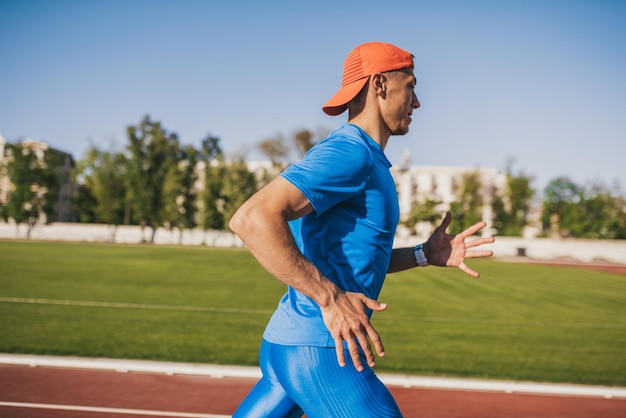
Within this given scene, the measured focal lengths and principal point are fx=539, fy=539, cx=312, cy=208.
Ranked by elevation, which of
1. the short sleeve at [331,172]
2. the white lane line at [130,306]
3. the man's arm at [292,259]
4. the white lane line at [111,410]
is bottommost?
the white lane line at [130,306]

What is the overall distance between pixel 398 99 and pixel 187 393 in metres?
4.88

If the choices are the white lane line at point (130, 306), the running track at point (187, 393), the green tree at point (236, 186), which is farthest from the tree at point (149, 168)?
the running track at point (187, 393)

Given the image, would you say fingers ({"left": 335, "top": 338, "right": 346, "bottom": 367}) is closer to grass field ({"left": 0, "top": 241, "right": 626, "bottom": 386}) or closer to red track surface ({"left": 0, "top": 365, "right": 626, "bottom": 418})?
red track surface ({"left": 0, "top": 365, "right": 626, "bottom": 418})

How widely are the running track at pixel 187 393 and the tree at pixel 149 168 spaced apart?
211ft

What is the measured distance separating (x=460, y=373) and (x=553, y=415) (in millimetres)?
1586

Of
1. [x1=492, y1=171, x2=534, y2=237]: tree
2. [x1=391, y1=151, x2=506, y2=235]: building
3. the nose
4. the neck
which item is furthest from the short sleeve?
[x1=492, y1=171, x2=534, y2=237]: tree

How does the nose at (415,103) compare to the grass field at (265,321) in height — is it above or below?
above

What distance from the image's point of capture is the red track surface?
5.53 m

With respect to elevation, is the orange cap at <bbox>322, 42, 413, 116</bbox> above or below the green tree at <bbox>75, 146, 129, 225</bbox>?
above

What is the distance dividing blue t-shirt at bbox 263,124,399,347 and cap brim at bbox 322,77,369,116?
15cm

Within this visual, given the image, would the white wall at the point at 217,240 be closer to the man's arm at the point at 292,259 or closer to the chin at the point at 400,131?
the chin at the point at 400,131

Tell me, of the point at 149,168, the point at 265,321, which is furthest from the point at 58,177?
the point at 265,321

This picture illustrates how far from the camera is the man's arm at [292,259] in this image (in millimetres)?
1755

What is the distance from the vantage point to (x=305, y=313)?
201cm
